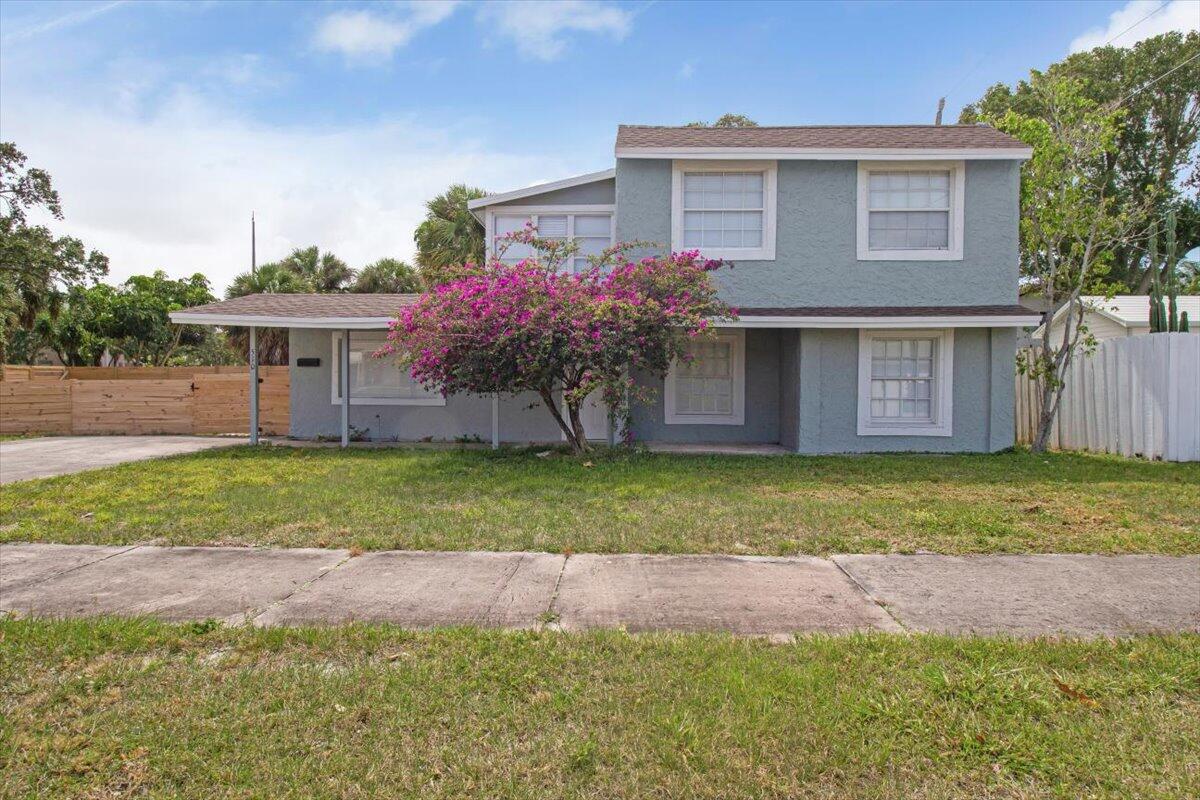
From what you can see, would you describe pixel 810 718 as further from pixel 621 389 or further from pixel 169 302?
pixel 169 302

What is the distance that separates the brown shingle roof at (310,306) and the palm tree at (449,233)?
17.1 feet

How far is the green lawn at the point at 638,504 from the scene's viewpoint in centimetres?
629

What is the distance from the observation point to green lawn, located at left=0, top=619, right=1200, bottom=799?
8.87 feet

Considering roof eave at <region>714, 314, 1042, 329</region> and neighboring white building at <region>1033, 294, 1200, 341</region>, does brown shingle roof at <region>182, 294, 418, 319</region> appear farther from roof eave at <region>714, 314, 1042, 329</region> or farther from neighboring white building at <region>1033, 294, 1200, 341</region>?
neighboring white building at <region>1033, 294, 1200, 341</region>

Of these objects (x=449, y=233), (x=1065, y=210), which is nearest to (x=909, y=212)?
(x=1065, y=210)

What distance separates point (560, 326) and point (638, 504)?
3.36 meters

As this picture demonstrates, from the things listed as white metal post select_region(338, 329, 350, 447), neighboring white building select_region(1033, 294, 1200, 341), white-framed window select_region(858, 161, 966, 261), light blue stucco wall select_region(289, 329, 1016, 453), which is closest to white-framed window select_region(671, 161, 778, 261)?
white-framed window select_region(858, 161, 966, 261)

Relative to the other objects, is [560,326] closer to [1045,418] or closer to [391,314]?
[391,314]

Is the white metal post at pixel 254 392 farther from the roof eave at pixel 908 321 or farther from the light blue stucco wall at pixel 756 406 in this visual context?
the roof eave at pixel 908 321

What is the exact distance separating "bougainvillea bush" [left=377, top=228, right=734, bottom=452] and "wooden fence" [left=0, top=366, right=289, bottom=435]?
24.1ft

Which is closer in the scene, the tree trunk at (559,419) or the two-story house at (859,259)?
the tree trunk at (559,419)

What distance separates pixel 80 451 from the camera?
13.8 meters

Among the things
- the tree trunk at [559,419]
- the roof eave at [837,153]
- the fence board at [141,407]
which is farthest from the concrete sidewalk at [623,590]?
the fence board at [141,407]

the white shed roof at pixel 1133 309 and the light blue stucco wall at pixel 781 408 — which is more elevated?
the white shed roof at pixel 1133 309
